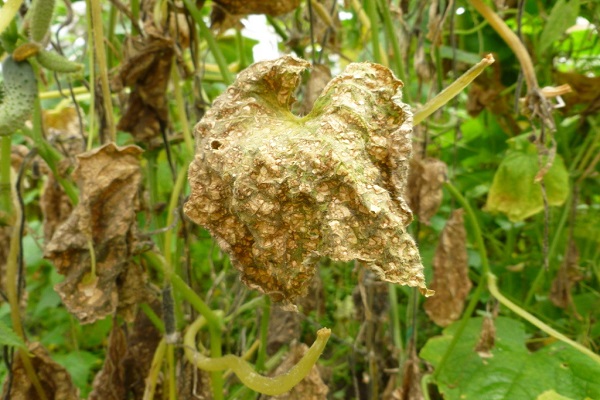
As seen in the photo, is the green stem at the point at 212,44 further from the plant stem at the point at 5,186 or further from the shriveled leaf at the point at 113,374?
the shriveled leaf at the point at 113,374

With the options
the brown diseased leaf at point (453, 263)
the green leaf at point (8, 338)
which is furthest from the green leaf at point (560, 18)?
the green leaf at point (8, 338)

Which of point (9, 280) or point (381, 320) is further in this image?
point (381, 320)

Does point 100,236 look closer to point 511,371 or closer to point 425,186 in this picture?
point 425,186

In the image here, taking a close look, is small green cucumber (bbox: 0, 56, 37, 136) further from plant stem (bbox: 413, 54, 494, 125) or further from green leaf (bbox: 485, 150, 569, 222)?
green leaf (bbox: 485, 150, 569, 222)

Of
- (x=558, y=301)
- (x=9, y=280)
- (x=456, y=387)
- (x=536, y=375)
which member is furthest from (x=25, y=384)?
(x=558, y=301)

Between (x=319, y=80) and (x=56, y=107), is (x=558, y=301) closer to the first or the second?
(x=319, y=80)

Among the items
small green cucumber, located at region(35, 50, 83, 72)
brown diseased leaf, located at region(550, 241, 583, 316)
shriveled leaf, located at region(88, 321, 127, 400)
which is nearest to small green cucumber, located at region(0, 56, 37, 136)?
small green cucumber, located at region(35, 50, 83, 72)

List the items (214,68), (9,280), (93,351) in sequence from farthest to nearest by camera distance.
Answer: (93,351) → (214,68) → (9,280)
